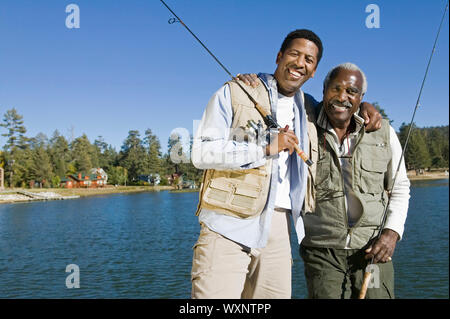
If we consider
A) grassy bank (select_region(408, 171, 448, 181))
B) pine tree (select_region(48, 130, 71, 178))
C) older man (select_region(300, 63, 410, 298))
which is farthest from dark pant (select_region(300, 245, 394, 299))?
grassy bank (select_region(408, 171, 448, 181))

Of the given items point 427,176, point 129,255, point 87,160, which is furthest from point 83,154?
point 427,176

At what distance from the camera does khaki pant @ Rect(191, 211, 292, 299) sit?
2357 millimetres

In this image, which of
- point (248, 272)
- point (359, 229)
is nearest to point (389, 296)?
point (359, 229)

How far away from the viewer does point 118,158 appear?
103 meters

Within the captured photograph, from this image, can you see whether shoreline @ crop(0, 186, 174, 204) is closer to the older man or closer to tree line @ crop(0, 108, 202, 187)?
tree line @ crop(0, 108, 202, 187)

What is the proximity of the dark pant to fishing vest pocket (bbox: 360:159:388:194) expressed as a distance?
1.54 ft

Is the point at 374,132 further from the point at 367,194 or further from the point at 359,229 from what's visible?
the point at 359,229

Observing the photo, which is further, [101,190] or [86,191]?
[101,190]

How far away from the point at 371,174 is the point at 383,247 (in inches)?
21.0

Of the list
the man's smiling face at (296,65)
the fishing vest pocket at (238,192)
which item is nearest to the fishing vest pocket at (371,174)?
the man's smiling face at (296,65)

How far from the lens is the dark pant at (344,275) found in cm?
299

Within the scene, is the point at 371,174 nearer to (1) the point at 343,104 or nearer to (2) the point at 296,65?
(1) the point at 343,104

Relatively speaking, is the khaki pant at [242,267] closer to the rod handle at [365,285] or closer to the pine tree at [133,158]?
the rod handle at [365,285]
